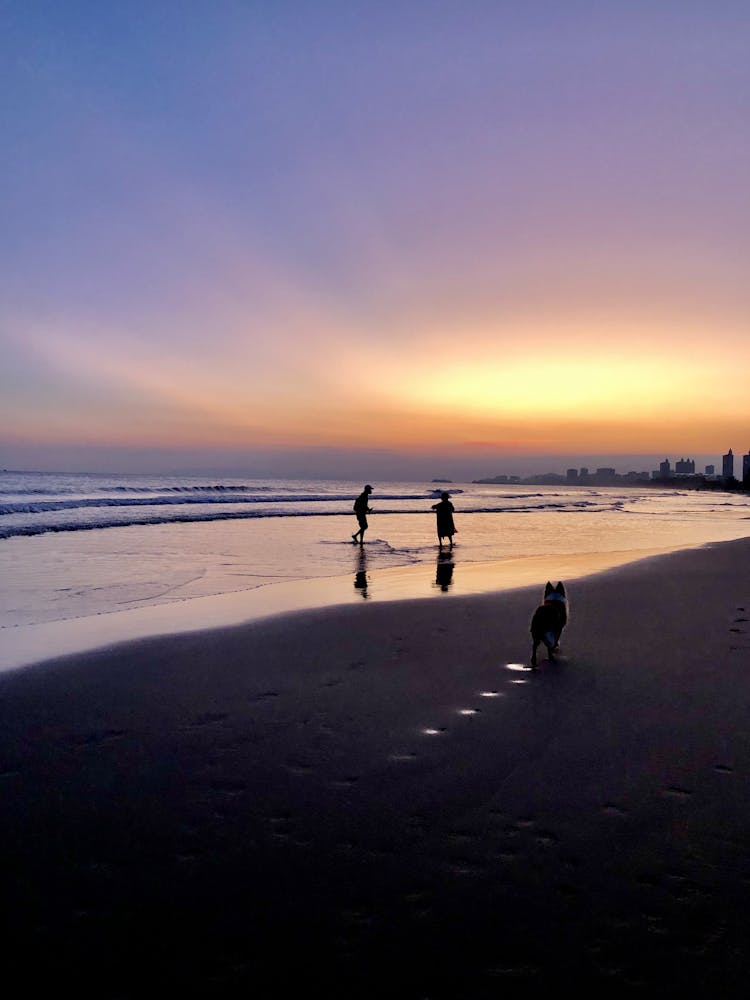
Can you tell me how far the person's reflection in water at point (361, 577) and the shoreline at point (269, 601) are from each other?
72 millimetres

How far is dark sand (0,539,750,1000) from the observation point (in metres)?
2.44

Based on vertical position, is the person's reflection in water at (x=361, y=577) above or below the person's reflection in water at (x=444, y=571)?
above

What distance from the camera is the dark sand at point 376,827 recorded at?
2.44 meters

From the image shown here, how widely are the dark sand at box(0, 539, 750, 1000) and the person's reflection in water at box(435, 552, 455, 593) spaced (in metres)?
5.50

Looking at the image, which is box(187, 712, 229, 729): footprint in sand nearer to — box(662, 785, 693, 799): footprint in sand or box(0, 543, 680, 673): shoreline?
box(0, 543, 680, 673): shoreline

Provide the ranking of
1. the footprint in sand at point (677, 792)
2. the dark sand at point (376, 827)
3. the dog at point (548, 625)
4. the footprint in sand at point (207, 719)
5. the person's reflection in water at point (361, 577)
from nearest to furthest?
the dark sand at point (376, 827) → the footprint in sand at point (677, 792) → the footprint in sand at point (207, 719) → the dog at point (548, 625) → the person's reflection in water at point (361, 577)

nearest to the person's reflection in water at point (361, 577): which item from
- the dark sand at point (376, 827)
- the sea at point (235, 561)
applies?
the sea at point (235, 561)

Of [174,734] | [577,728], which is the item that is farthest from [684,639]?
[174,734]

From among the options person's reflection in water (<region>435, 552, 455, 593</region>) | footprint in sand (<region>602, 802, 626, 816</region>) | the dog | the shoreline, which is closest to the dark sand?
footprint in sand (<region>602, 802, 626, 816</region>)

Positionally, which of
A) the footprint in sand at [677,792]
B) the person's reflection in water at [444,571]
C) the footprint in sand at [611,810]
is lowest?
the person's reflection in water at [444,571]

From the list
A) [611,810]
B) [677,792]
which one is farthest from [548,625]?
[611,810]

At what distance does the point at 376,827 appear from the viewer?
3.39m

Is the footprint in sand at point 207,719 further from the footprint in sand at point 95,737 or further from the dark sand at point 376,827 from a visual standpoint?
the footprint in sand at point 95,737

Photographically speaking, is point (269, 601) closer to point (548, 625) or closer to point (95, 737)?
point (548, 625)
